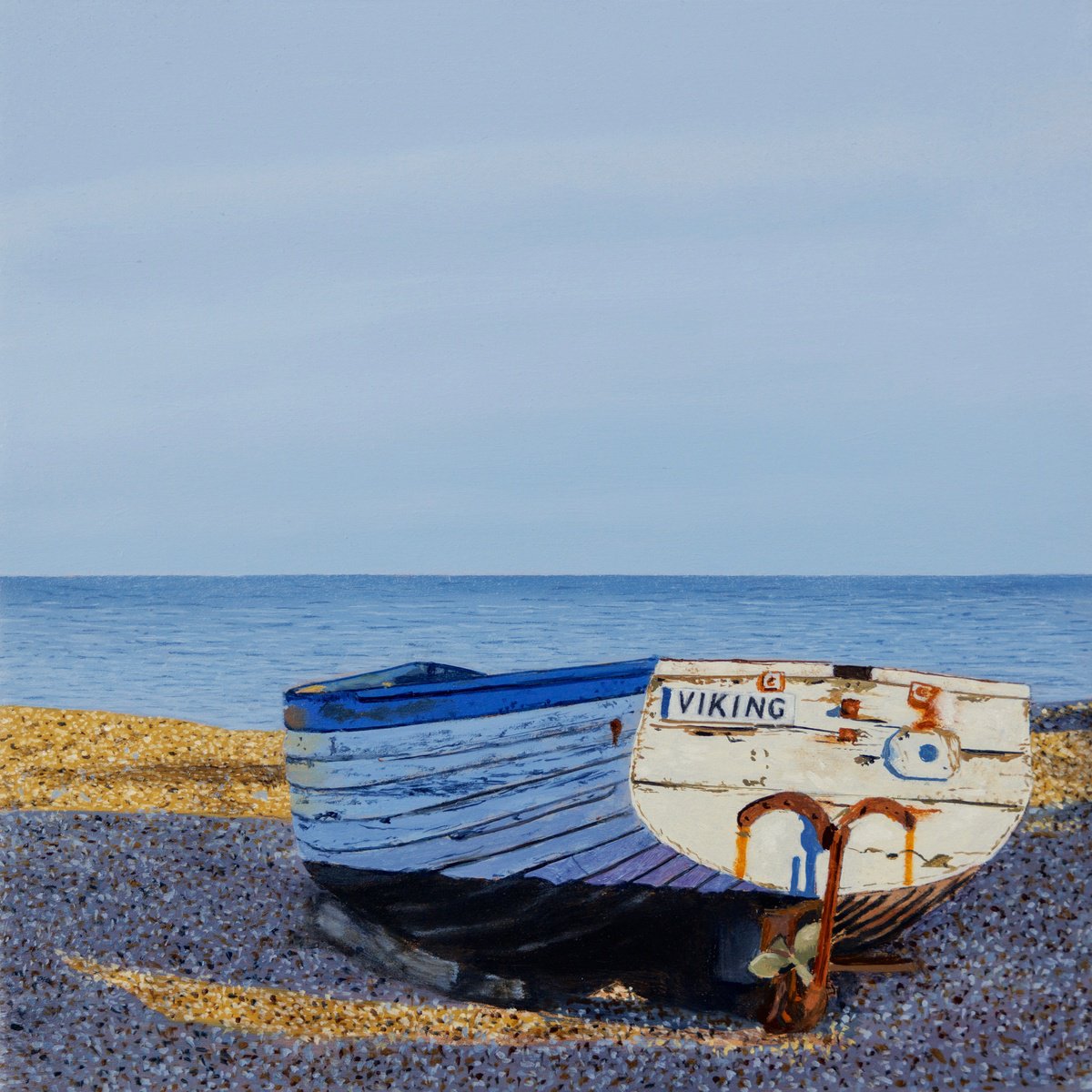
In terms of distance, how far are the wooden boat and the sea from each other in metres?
0.94

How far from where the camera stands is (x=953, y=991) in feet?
14.7

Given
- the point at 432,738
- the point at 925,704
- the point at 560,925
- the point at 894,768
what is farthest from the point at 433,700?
the point at 925,704

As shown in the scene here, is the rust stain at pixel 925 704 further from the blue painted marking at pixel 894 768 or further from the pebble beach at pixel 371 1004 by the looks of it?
the pebble beach at pixel 371 1004

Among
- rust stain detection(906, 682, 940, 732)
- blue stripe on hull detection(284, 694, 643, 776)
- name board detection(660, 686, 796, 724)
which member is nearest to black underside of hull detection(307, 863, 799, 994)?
blue stripe on hull detection(284, 694, 643, 776)

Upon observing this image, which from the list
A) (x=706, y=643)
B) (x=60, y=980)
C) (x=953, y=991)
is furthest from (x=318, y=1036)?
(x=706, y=643)

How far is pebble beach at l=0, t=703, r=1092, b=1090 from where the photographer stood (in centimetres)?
393

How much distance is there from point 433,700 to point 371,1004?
1213 mm

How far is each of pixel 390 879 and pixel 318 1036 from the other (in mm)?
708

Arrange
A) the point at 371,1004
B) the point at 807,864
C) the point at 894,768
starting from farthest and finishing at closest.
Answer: the point at 371,1004, the point at 894,768, the point at 807,864

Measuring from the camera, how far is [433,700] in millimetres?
4504

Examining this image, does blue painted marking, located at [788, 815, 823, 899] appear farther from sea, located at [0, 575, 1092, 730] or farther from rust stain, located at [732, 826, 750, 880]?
sea, located at [0, 575, 1092, 730]

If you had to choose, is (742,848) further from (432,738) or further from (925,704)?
(432,738)

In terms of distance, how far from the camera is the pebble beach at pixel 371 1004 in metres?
3.93

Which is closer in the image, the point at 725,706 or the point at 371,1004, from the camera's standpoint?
the point at 725,706
